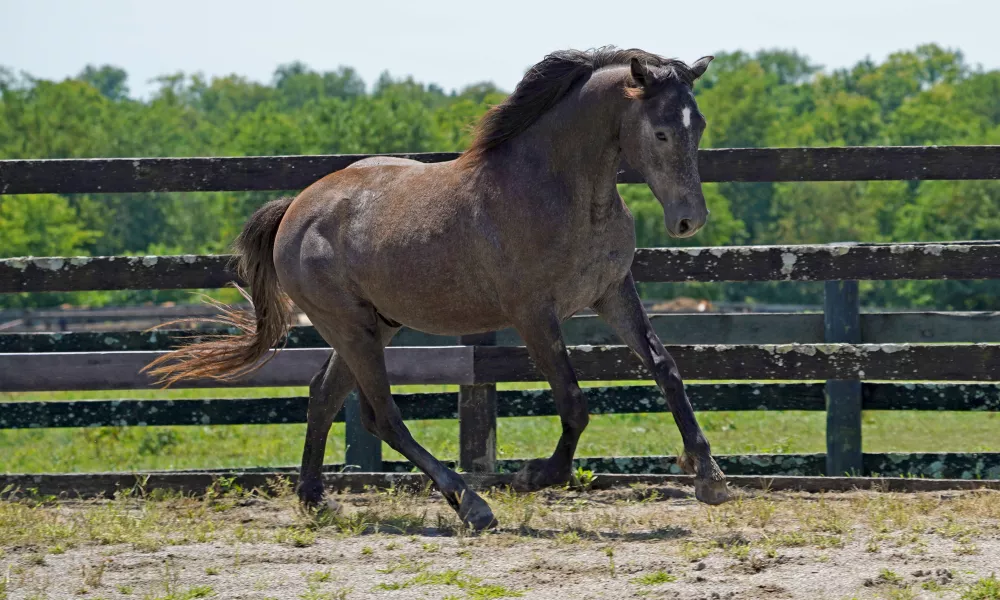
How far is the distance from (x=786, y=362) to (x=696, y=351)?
1.55 ft

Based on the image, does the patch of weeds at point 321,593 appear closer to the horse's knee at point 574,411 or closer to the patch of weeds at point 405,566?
the patch of weeds at point 405,566

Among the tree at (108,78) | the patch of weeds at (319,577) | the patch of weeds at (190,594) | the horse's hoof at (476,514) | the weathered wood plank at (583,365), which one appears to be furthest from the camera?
the tree at (108,78)

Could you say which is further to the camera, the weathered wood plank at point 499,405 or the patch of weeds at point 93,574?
the weathered wood plank at point 499,405

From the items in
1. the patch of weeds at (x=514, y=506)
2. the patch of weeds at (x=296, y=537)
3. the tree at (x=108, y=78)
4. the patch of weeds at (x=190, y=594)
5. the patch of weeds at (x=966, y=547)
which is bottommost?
the patch of weeds at (x=514, y=506)

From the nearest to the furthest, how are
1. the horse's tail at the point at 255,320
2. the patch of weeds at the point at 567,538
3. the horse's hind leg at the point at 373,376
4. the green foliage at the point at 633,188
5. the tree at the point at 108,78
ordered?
the patch of weeds at the point at 567,538, the horse's hind leg at the point at 373,376, the horse's tail at the point at 255,320, the green foliage at the point at 633,188, the tree at the point at 108,78

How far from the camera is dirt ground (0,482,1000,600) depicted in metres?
3.94

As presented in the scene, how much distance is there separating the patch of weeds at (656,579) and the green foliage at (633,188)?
116ft

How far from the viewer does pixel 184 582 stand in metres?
4.20

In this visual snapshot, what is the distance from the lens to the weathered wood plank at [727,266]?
6.23m

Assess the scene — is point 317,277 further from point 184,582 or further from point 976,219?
point 976,219

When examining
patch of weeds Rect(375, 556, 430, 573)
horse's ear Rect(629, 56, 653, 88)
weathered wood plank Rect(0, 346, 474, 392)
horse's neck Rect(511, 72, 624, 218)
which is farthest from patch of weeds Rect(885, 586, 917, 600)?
weathered wood plank Rect(0, 346, 474, 392)

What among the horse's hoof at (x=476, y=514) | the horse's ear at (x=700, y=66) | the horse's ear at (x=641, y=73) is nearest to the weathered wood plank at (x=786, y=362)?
the horse's hoof at (x=476, y=514)

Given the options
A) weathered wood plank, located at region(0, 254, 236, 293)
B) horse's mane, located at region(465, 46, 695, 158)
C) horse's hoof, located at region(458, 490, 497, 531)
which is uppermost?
horse's mane, located at region(465, 46, 695, 158)

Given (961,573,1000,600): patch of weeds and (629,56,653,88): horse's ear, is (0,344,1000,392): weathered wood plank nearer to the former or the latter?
(629,56,653,88): horse's ear
